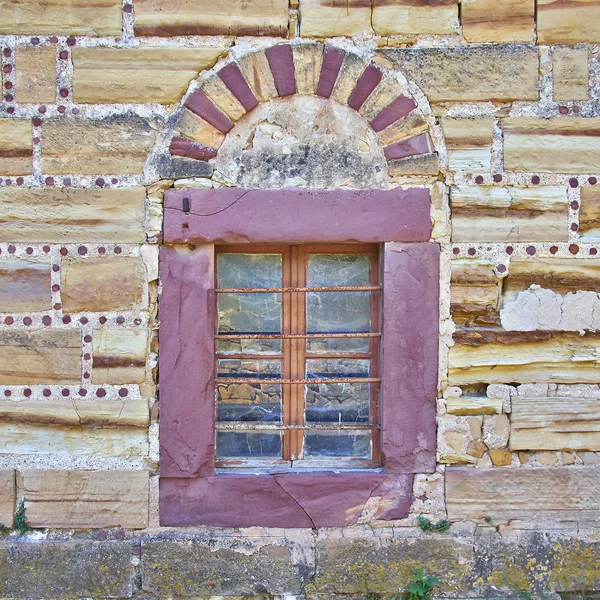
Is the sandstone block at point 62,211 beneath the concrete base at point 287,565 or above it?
above

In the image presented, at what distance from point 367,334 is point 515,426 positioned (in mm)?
813

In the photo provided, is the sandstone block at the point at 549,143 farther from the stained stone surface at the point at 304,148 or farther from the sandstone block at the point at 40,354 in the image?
the sandstone block at the point at 40,354

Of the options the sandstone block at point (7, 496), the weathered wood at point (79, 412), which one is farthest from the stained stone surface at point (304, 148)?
the sandstone block at point (7, 496)

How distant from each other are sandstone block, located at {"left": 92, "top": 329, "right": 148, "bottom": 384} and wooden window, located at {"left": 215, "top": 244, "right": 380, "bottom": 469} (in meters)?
0.37

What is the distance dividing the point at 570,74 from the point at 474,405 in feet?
5.30

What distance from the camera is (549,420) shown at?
9.49 feet

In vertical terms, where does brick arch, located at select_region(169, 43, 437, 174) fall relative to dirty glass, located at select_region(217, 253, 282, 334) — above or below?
above

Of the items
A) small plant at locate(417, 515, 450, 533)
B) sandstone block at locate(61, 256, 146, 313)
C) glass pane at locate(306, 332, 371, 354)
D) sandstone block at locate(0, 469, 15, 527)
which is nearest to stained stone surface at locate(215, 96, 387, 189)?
sandstone block at locate(61, 256, 146, 313)

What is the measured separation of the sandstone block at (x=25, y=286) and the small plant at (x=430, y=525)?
79.2 inches

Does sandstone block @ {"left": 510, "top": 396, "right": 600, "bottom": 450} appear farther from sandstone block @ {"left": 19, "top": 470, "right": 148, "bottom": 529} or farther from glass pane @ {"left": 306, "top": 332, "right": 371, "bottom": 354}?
sandstone block @ {"left": 19, "top": 470, "right": 148, "bottom": 529}

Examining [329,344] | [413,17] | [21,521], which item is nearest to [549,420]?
[329,344]

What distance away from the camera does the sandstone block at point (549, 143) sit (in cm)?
287

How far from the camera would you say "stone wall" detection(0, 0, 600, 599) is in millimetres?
2850

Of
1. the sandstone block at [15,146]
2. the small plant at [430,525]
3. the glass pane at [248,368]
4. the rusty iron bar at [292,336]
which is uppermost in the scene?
the sandstone block at [15,146]
